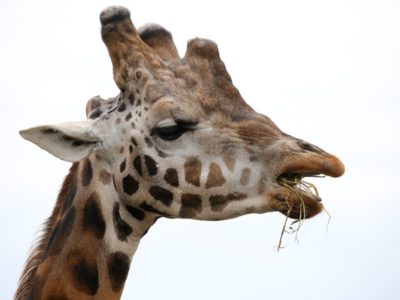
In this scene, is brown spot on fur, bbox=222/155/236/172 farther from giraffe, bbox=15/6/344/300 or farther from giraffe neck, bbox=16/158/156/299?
giraffe neck, bbox=16/158/156/299

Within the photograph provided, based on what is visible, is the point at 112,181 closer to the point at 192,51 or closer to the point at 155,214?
the point at 155,214

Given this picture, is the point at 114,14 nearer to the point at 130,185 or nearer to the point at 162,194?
the point at 130,185

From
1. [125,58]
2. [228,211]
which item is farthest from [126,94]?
[228,211]

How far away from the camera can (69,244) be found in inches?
343

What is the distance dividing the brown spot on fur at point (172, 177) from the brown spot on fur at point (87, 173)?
898 mm

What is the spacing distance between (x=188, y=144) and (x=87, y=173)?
1.18 m

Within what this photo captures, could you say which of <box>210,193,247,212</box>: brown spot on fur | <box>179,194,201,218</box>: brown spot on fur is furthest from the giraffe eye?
<box>210,193,247,212</box>: brown spot on fur

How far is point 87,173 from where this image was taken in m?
8.95

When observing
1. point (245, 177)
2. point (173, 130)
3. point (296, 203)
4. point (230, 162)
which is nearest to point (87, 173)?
point (173, 130)

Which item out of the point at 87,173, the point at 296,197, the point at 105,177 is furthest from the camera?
the point at 87,173

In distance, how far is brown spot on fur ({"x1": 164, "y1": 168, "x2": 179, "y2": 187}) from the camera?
8.43 m

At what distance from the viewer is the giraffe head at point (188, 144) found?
8.19 m

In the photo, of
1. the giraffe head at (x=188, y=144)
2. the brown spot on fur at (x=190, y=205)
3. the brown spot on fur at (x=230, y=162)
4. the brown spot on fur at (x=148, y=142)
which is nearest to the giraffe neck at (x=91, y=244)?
the giraffe head at (x=188, y=144)

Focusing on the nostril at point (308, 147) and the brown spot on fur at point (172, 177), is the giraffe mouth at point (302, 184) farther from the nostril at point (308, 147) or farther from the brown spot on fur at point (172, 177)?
the brown spot on fur at point (172, 177)
